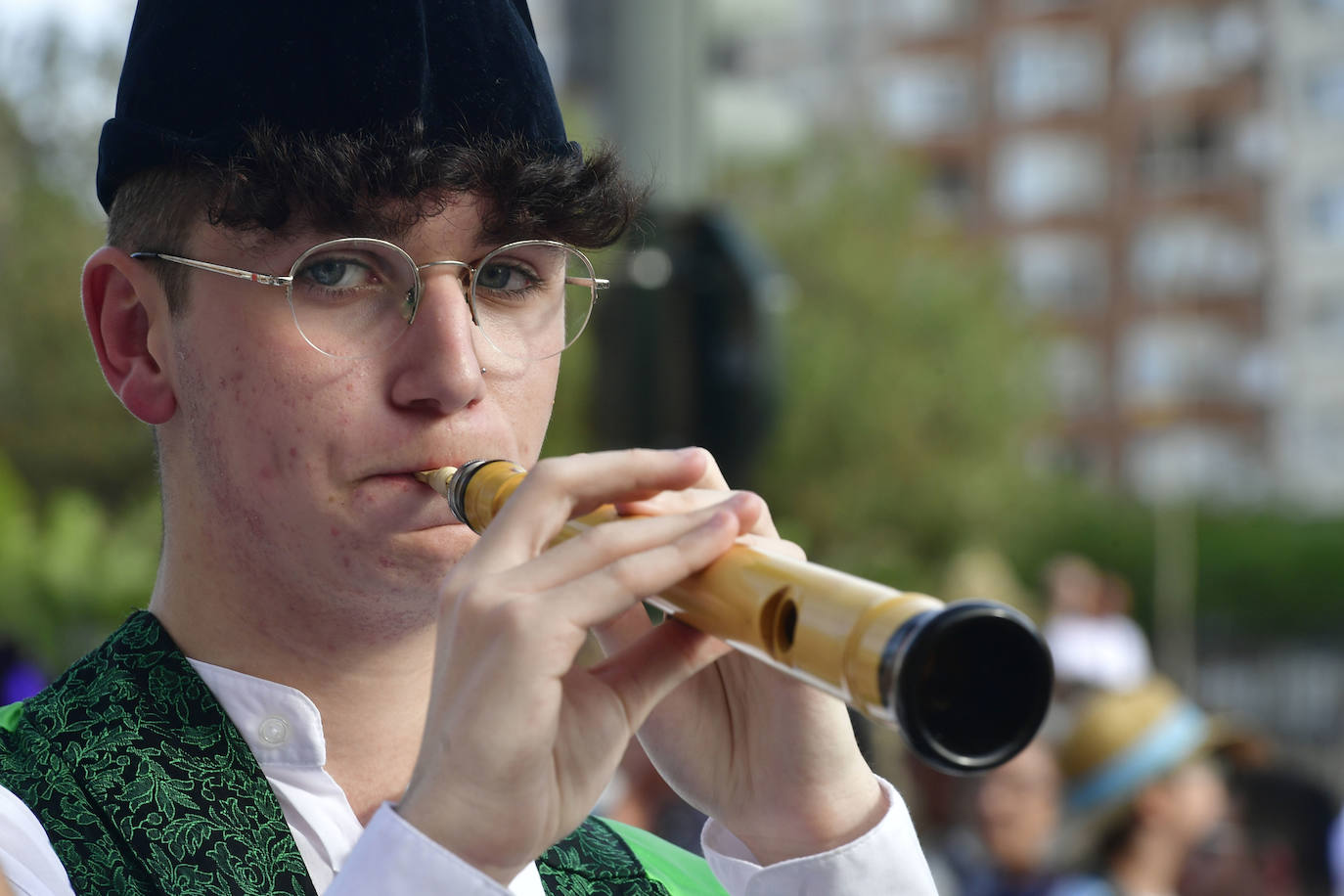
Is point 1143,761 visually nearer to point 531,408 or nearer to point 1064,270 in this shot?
point 531,408

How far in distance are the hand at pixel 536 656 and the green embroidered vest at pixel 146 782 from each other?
1.16ft

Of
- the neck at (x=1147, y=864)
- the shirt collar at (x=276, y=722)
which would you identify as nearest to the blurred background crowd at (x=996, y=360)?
the neck at (x=1147, y=864)

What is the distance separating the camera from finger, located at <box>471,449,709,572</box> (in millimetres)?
1591

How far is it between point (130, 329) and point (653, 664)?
2.72 feet

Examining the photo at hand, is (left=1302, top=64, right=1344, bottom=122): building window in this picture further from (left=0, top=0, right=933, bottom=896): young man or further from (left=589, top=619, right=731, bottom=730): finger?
(left=589, top=619, right=731, bottom=730): finger

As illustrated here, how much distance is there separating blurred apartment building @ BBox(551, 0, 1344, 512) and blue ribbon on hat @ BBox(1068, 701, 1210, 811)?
34396 mm

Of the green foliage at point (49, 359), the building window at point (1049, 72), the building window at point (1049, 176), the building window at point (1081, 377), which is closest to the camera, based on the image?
the green foliage at point (49, 359)

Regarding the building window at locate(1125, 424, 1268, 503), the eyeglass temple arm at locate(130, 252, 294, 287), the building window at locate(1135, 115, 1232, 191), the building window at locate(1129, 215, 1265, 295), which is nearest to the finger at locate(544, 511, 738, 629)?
the eyeglass temple arm at locate(130, 252, 294, 287)

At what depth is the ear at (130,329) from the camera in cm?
202

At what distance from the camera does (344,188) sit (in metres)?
1.88

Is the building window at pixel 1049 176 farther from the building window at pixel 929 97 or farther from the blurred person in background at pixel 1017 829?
the blurred person in background at pixel 1017 829

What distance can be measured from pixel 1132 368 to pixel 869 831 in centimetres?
4838

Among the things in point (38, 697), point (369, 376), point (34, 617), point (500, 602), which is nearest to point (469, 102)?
point (369, 376)

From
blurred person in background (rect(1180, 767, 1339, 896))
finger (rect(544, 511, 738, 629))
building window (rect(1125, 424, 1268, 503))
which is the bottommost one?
building window (rect(1125, 424, 1268, 503))
